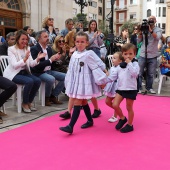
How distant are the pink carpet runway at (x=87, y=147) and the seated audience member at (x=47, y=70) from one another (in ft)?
2.97

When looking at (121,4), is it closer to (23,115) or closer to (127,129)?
(23,115)

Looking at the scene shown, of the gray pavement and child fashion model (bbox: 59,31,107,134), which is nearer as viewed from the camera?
child fashion model (bbox: 59,31,107,134)

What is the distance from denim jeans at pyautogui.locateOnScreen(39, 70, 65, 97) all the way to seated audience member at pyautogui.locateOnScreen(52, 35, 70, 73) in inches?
8.1

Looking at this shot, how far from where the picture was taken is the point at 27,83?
437cm

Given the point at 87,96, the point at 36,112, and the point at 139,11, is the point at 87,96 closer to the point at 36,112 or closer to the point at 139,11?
the point at 36,112

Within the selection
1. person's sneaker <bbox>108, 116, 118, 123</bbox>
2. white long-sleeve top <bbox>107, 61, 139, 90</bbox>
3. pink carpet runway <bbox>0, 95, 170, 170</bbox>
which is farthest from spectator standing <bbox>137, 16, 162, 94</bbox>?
white long-sleeve top <bbox>107, 61, 139, 90</bbox>

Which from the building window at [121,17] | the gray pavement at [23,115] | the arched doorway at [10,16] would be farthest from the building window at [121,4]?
the gray pavement at [23,115]

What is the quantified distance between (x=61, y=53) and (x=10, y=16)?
7.54 meters

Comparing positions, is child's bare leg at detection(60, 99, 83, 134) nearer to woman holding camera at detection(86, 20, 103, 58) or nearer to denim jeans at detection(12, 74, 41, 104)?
denim jeans at detection(12, 74, 41, 104)

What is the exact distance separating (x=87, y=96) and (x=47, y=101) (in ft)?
5.98

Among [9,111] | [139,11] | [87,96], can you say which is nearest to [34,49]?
[9,111]

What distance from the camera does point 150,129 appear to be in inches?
143

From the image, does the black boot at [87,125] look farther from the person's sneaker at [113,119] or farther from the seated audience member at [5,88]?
the seated audience member at [5,88]

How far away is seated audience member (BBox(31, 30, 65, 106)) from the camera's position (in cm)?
477
